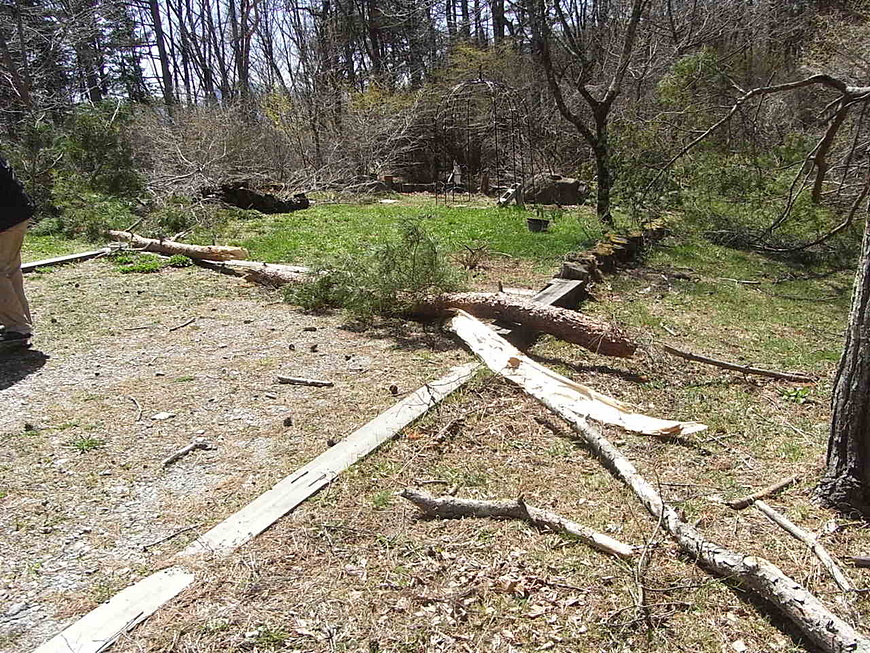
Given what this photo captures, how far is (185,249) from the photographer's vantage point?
8773 mm

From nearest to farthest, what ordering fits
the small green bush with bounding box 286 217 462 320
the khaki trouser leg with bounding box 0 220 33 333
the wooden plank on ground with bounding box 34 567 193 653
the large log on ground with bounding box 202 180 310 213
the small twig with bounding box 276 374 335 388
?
the wooden plank on ground with bounding box 34 567 193 653
the small twig with bounding box 276 374 335 388
the khaki trouser leg with bounding box 0 220 33 333
the small green bush with bounding box 286 217 462 320
the large log on ground with bounding box 202 180 310 213

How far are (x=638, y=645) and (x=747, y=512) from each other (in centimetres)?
94

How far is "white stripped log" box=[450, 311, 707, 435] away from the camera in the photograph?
3488 mm

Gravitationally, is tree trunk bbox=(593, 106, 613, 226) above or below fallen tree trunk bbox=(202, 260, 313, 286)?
above

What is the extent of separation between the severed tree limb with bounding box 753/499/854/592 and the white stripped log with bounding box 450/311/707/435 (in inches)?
32.1

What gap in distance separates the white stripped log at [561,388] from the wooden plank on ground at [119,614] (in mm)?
2231

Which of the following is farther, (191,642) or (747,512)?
(747,512)

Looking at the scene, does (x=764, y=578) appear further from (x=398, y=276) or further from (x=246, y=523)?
(x=398, y=276)

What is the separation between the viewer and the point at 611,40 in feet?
55.8

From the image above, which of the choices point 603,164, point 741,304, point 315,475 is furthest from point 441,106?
point 315,475

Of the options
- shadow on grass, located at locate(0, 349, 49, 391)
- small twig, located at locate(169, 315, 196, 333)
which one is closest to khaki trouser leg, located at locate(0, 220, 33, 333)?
shadow on grass, located at locate(0, 349, 49, 391)

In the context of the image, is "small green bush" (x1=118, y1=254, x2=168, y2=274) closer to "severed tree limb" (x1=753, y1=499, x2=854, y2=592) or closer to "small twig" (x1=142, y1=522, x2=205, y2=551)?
"small twig" (x1=142, y1=522, x2=205, y2=551)

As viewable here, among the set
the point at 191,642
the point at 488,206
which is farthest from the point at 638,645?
the point at 488,206

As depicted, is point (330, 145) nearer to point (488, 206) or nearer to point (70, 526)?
point (488, 206)
